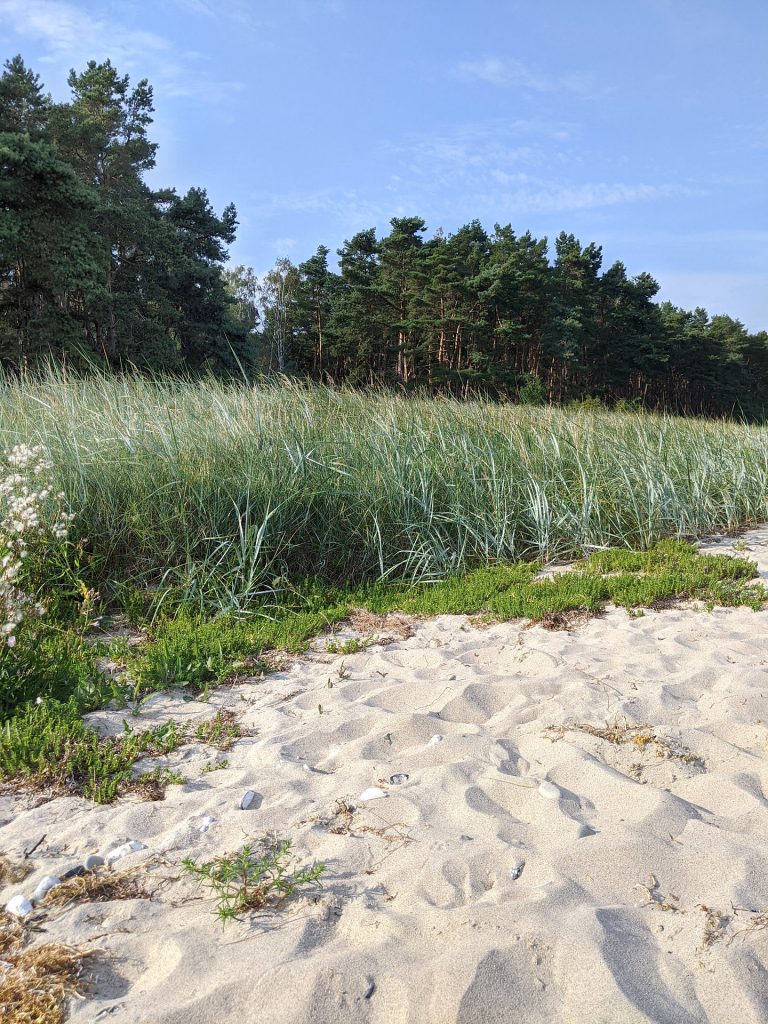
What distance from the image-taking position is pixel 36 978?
1.60 metres

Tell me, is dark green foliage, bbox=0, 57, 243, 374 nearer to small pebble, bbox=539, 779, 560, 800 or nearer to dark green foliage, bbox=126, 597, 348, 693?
dark green foliage, bbox=126, 597, 348, 693

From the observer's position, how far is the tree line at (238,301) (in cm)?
2119

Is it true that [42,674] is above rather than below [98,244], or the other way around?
below

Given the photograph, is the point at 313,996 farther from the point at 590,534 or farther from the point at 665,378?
the point at 665,378

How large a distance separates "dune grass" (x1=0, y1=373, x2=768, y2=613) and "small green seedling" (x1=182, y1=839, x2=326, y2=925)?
263cm

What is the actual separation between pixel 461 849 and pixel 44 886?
1225 millimetres

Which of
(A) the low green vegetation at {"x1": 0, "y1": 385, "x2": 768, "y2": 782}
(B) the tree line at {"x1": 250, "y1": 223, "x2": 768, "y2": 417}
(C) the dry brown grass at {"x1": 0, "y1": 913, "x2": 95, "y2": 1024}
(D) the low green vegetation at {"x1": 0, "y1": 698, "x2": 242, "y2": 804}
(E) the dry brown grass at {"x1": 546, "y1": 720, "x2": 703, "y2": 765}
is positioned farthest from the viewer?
(B) the tree line at {"x1": 250, "y1": 223, "x2": 768, "y2": 417}

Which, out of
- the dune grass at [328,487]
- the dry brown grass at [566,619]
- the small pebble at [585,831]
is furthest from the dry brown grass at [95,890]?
the dry brown grass at [566,619]

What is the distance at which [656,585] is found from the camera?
4.87 meters

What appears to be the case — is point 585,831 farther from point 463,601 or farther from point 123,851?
point 463,601

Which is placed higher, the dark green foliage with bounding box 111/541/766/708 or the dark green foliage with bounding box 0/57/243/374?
the dark green foliage with bounding box 0/57/243/374

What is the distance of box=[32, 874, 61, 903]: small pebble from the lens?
1912mm

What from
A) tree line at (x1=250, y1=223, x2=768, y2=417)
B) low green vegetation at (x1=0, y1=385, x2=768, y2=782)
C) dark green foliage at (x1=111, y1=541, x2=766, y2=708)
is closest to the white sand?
dark green foliage at (x1=111, y1=541, x2=766, y2=708)

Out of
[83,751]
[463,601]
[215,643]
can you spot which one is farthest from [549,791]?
[463,601]
